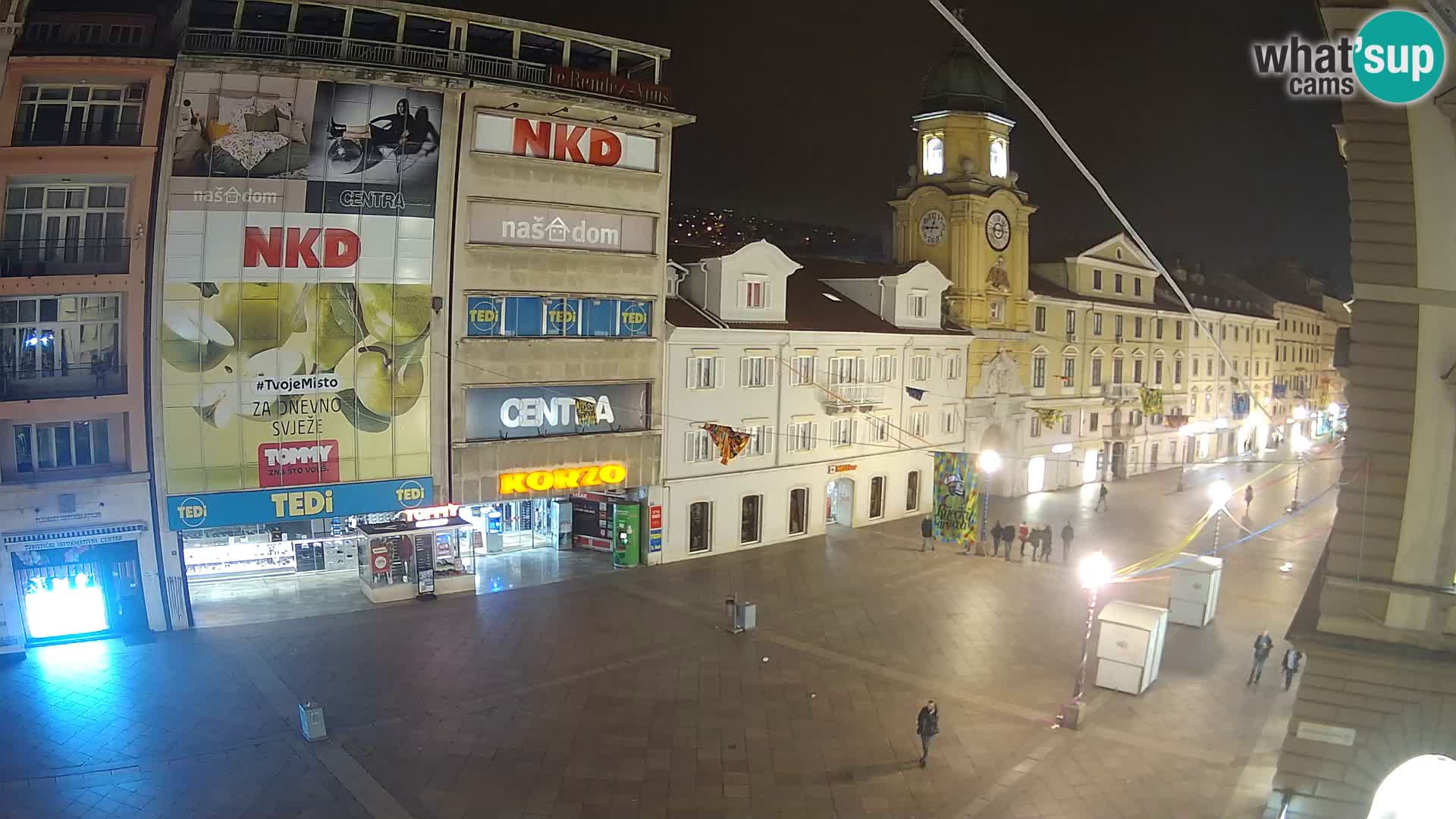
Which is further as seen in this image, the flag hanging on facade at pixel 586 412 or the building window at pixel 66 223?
the flag hanging on facade at pixel 586 412

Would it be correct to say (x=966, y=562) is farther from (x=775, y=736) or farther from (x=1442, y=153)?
(x=1442, y=153)

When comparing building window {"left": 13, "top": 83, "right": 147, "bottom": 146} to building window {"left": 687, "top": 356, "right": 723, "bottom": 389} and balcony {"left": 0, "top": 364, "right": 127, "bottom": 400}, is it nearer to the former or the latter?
balcony {"left": 0, "top": 364, "right": 127, "bottom": 400}

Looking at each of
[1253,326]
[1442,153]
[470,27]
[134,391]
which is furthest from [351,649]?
[1253,326]

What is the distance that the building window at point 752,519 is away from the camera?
3788cm

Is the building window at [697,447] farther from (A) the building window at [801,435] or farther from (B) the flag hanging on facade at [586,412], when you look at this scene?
(A) the building window at [801,435]

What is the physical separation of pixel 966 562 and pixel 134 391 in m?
27.5

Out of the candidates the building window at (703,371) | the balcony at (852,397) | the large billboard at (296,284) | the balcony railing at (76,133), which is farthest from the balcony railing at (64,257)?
the balcony at (852,397)

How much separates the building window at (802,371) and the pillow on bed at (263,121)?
2017cm

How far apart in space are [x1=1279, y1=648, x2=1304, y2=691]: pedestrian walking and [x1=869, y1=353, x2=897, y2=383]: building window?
2125 centimetres

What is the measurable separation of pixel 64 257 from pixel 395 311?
850 centimetres

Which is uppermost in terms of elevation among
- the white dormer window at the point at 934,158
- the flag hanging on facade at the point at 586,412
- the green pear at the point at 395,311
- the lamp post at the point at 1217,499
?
the white dormer window at the point at 934,158

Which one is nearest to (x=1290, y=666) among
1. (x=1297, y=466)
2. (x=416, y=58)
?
(x=416, y=58)

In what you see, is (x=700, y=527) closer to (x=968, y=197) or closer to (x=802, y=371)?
(x=802, y=371)

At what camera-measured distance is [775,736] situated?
20.5 meters
